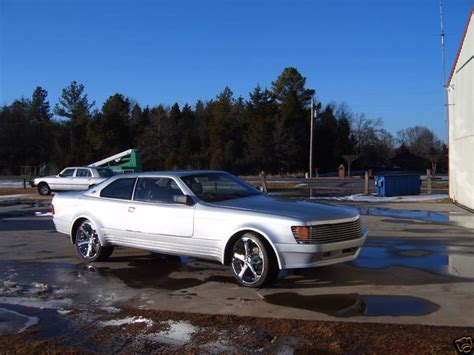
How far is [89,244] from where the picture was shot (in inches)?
340

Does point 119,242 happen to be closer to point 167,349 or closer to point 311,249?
point 311,249

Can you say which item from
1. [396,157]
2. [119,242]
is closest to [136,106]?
[396,157]

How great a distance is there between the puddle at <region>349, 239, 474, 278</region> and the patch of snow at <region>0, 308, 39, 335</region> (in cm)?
466

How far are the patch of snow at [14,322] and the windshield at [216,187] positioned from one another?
9.26ft

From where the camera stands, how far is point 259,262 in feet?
21.7

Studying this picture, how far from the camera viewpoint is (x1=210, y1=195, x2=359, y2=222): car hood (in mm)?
6543

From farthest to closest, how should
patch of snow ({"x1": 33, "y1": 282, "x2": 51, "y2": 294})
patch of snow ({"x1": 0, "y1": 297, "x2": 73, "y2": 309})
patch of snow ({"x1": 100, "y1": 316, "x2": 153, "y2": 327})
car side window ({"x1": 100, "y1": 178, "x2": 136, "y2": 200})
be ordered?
car side window ({"x1": 100, "y1": 178, "x2": 136, "y2": 200}) → patch of snow ({"x1": 33, "y1": 282, "x2": 51, "y2": 294}) → patch of snow ({"x1": 0, "y1": 297, "x2": 73, "y2": 309}) → patch of snow ({"x1": 100, "y1": 316, "x2": 153, "y2": 327})

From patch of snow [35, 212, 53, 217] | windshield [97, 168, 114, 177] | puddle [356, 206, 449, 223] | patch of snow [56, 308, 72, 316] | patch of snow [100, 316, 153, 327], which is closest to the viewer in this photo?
patch of snow [100, 316, 153, 327]

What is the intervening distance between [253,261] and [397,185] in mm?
20083

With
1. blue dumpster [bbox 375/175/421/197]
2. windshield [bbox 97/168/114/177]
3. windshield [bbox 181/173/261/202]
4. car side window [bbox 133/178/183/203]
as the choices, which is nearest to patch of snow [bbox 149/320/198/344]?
windshield [bbox 181/173/261/202]

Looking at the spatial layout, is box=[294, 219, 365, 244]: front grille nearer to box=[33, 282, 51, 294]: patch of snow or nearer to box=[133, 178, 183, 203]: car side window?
box=[133, 178, 183, 203]: car side window

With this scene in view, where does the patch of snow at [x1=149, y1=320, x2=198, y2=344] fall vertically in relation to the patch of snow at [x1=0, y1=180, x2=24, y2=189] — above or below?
below

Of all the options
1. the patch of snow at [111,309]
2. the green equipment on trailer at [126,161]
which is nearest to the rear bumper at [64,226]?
the patch of snow at [111,309]

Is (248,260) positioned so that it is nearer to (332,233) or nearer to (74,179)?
(332,233)
